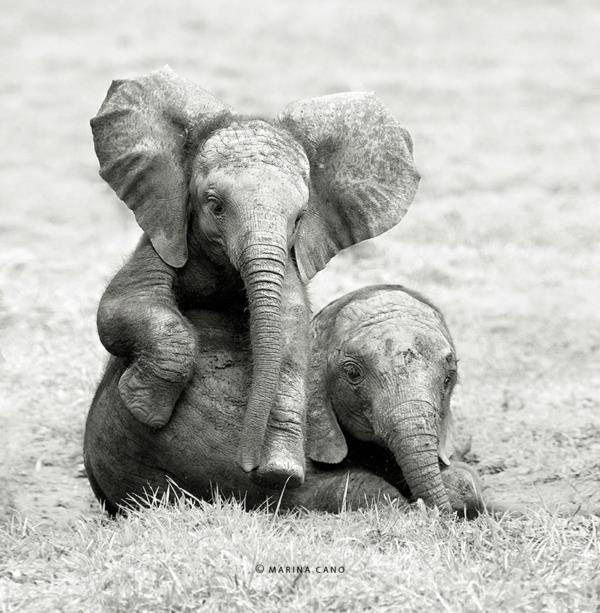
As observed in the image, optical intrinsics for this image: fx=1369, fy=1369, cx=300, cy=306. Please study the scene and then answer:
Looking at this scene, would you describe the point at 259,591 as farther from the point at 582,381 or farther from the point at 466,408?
the point at 582,381

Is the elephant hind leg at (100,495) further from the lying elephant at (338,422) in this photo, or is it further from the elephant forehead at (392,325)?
the elephant forehead at (392,325)

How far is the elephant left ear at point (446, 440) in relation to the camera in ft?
21.6

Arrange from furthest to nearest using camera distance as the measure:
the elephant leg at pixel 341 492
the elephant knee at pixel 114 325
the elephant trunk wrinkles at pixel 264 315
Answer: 1. the elephant leg at pixel 341 492
2. the elephant knee at pixel 114 325
3. the elephant trunk wrinkles at pixel 264 315

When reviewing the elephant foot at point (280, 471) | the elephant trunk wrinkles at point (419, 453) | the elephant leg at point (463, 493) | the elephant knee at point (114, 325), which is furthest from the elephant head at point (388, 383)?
the elephant knee at point (114, 325)

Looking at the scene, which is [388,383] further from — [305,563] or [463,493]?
[305,563]

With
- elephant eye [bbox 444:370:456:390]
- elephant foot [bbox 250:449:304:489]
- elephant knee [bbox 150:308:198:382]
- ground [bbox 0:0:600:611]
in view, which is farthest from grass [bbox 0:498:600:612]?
elephant eye [bbox 444:370:456:390]

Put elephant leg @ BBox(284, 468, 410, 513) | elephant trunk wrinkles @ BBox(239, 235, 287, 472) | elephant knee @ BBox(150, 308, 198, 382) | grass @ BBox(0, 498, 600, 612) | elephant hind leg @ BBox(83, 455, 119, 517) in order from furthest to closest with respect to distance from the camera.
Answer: elephant hind leg @ BBox(83, 455, 119, 517) < elephant leg @ BBox(284, 468, 410, 513) < elephant knee @ BBox(150, 308, 198, 382) < elephant trunk wrinkles @ BBox(239, 235, 287, 472) < grass @ BBox(0, 498, 600, 612)

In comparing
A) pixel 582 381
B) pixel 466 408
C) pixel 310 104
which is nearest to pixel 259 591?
pixel 310 104

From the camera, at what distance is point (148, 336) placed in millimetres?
6160

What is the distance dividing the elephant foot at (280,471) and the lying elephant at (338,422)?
0.15 m

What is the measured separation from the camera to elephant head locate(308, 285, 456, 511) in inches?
247

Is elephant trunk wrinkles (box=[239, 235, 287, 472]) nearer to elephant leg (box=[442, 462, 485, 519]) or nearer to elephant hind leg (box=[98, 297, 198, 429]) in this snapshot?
elephant hind leg (box=[98, 297, 198, 429])

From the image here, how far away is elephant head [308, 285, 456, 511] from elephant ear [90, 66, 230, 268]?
936 millimetres

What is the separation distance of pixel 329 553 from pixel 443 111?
14.2 metres
